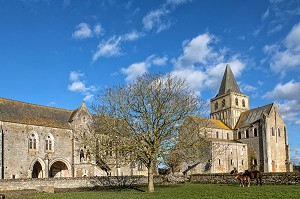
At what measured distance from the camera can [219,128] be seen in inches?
2906

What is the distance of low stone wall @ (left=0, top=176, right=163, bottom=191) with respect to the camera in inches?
1265

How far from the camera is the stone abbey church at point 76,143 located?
43000 mm

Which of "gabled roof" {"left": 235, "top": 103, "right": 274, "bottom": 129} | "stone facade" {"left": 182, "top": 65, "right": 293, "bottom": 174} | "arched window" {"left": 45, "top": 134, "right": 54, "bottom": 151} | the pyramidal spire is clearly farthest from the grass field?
the pyramidal spire

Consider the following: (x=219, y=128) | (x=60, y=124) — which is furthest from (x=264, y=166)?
(x=60, y=124)

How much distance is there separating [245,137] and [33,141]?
155 ft

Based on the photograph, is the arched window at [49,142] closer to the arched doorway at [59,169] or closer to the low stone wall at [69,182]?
the arched doorway at [59,169]

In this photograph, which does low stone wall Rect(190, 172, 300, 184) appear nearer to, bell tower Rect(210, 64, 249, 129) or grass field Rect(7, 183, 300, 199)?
grass field Rect(7, 183, 300, 199)

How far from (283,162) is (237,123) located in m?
13.2

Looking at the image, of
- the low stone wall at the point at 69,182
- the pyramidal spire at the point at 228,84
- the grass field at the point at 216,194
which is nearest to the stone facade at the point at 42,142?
the low stone wall at the point at 69,182

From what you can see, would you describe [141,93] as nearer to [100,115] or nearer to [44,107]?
[100,115]

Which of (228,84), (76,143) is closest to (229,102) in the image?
(228,84)

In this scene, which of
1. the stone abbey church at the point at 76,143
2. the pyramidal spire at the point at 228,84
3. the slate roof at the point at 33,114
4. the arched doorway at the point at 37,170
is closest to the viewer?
the stone abbey church at the point at 76,143

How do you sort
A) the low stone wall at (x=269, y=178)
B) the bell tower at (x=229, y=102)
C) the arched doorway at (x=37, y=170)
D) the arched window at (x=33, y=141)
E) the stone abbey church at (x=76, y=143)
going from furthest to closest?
the bell tower at (x=229, y=102) < the arched doorway at (x=37, y=170) < the arched window at (x=33, y=141) < the stone abbey church at (x=76, y=143) < the low stone wall at (x=269, y=178)

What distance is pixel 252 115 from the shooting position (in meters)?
74.2
